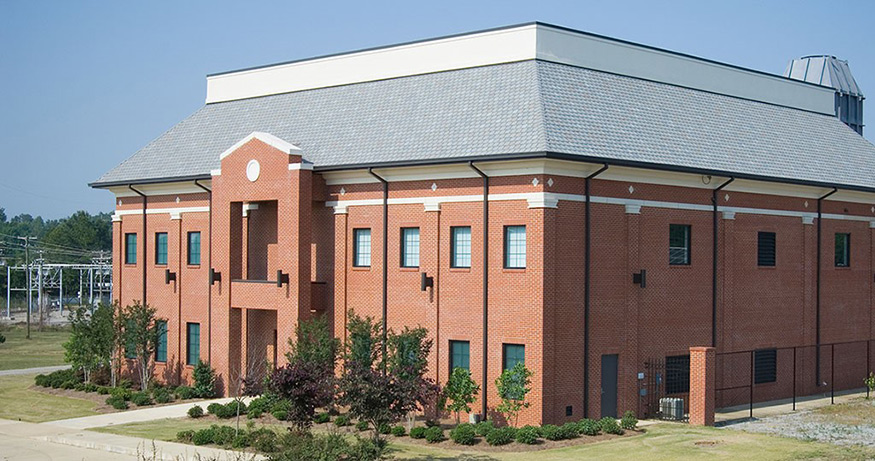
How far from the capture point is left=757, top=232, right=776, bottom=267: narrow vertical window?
40000 mm

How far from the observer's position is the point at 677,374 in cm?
3597

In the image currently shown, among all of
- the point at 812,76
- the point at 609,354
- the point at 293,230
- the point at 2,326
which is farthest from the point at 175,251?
the point at 2,326

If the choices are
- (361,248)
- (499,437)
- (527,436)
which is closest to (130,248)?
(361,248)

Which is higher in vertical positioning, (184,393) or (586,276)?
(586,276)

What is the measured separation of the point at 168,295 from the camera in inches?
1777

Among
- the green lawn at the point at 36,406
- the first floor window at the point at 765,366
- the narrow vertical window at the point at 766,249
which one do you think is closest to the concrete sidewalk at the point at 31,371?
the green lawn at the point at 36,406

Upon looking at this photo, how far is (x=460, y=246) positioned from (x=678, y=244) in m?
8.01

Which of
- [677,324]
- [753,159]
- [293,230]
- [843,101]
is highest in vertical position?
[843,101]

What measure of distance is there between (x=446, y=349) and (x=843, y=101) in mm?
32713

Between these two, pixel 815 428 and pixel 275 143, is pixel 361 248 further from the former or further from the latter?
pixel 815 428

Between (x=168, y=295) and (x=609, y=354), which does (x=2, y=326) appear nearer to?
(x=168, y=295)

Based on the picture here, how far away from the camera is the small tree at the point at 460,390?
3266cm

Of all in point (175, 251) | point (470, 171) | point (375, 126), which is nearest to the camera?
point (470, 171)

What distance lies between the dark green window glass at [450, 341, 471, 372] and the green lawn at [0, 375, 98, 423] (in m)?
14.4
